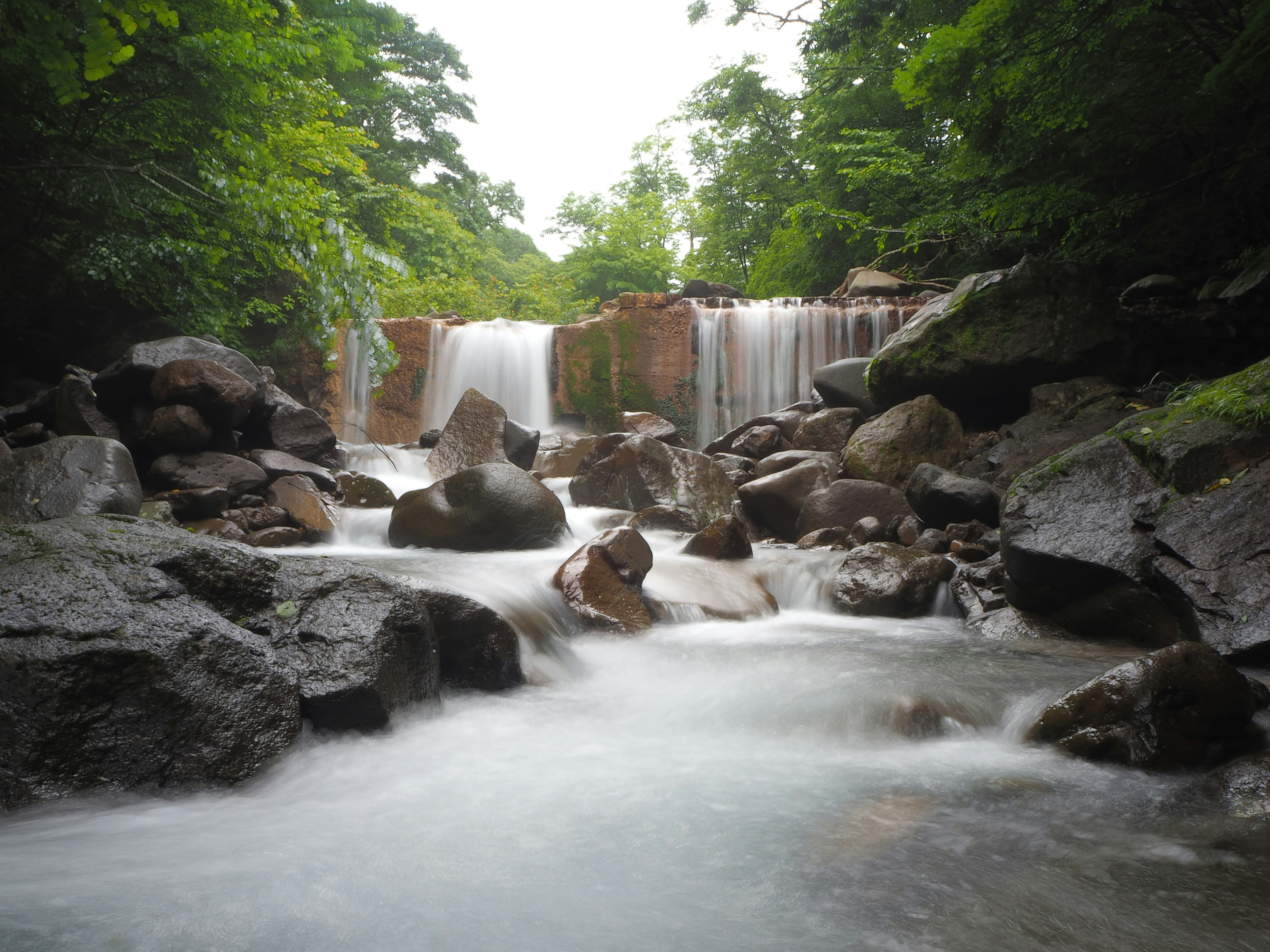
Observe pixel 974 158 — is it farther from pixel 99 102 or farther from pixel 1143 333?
pixel 99 102

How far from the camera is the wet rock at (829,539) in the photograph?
8.36 m

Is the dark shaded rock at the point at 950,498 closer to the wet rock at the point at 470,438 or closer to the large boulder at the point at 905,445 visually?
the large boulder at the point at 905,445

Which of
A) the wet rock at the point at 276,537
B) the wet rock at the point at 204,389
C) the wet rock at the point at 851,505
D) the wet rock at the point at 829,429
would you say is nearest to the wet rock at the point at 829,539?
the wet rock at the point at 851,505

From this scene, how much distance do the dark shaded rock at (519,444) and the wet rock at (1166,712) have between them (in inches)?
357

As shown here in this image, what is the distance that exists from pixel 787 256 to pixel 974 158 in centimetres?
1170

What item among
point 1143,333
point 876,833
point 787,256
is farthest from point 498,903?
point 787,256

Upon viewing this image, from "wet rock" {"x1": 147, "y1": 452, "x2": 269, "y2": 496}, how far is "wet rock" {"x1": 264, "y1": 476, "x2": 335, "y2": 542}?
0.22 m

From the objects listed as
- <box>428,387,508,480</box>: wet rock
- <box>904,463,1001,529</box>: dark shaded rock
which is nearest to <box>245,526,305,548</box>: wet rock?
<box>428,387,508,480</box>: wet rock

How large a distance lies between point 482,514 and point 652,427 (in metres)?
5.71

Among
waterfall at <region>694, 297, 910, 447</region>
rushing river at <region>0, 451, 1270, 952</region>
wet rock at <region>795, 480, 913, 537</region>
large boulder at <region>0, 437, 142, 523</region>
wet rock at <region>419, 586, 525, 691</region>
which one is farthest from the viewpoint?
waterfall at <region>694, 297, 910, 447</region>

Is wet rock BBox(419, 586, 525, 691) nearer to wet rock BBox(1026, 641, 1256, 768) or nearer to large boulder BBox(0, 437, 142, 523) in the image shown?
wet rock BBox(1026, 641, 1256, 768)

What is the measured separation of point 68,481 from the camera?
6402 millimetres

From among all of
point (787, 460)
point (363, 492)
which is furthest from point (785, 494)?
point (363, 492)

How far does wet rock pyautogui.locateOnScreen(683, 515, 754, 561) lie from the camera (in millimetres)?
7500
